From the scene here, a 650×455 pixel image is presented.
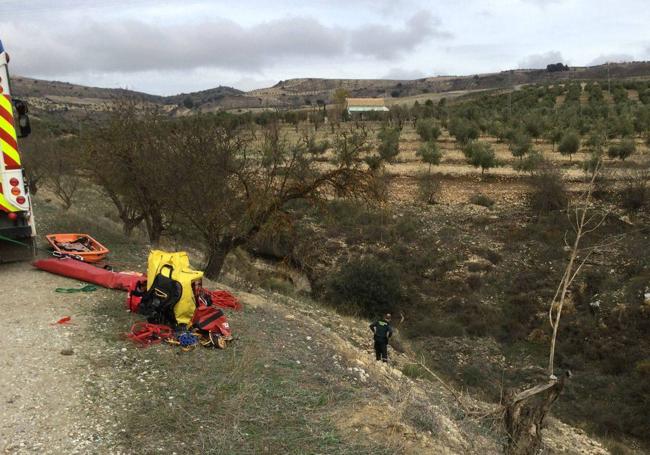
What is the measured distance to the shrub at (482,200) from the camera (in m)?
28.4

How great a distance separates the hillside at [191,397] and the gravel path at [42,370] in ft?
0.05

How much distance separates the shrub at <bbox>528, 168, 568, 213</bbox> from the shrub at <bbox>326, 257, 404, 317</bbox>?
11.0 meters

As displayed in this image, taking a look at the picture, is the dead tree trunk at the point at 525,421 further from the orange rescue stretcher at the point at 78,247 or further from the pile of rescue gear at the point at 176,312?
the orange rescue stretcher at the point at 78,247

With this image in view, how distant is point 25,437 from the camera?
4.63m

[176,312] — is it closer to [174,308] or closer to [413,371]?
[174,308]

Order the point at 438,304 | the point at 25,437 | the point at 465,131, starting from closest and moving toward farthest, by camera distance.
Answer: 1. the point at 25,437
2. the point at 438,304
3. the point at 465,131

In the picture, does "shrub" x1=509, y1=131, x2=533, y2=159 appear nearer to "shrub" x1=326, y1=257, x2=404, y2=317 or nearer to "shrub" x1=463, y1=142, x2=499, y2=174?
"shrub" x1=463, y1=142, x2=499, y2=174

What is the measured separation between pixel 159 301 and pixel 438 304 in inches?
568

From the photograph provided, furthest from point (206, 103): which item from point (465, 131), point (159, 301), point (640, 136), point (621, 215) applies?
point (159, 301)

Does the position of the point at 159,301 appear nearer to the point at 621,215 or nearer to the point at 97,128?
the point at 97,128

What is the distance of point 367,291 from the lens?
19094 millimetres

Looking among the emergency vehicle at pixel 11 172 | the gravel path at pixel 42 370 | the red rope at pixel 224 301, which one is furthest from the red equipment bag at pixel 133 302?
the emergency vehicle at pixel 11 172

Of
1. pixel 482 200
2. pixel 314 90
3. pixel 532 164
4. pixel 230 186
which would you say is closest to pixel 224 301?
pixel 230 186

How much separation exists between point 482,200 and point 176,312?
2396cm
